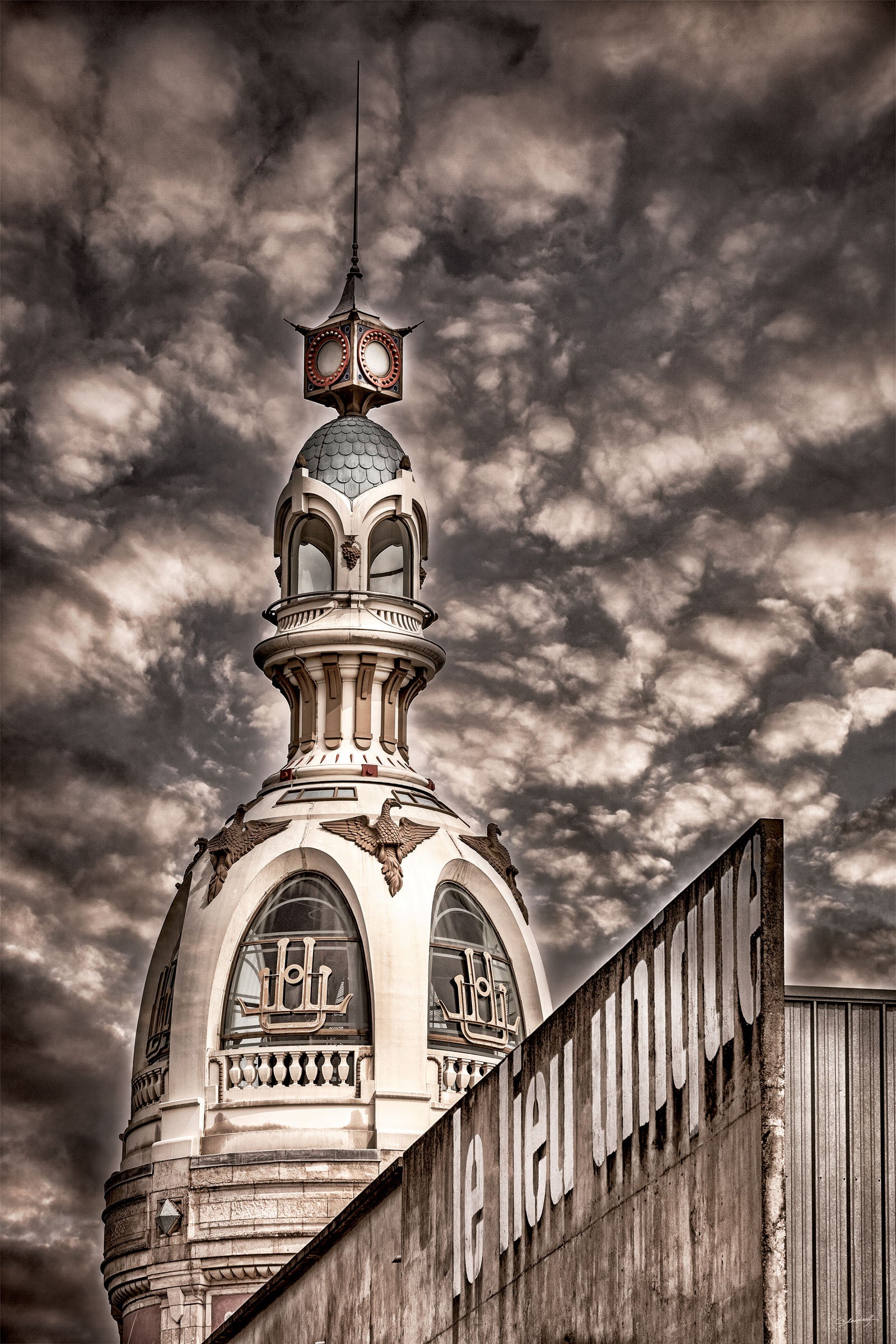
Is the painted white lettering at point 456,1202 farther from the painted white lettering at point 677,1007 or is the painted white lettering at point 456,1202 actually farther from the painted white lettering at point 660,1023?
the painted white lettering at point 677,1007

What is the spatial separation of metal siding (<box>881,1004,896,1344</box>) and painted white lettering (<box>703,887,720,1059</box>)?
55.2 inches

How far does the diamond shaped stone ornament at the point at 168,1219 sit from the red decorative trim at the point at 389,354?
1889 centimetres

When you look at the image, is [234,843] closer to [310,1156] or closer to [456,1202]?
[310,1156]

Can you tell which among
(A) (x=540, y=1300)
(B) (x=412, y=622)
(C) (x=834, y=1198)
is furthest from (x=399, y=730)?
(C) (x=834, y=1198)

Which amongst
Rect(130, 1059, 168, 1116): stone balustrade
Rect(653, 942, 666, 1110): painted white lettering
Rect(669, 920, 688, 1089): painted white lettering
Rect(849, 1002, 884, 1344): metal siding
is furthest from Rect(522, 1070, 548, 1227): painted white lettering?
Rect(130, 1059, 168, 1116): stone balustrade

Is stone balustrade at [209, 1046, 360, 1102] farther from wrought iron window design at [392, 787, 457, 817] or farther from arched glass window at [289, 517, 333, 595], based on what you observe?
arched glass window at [289, 517, 333, 595]

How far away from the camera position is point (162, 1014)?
55.4m

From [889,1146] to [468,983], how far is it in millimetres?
31679

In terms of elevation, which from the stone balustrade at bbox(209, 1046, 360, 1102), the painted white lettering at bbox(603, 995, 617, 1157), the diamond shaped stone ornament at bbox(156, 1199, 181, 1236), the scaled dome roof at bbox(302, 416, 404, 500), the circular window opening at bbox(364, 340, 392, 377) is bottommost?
the painted white lettering at bbox(603, 995, 617, 1157)

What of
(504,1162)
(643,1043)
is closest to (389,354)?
(504,1162)

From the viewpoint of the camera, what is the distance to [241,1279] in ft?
167

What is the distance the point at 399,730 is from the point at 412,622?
7.52 ft

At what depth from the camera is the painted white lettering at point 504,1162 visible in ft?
94.7

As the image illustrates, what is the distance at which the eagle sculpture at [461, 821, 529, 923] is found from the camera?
5572 centimetres
